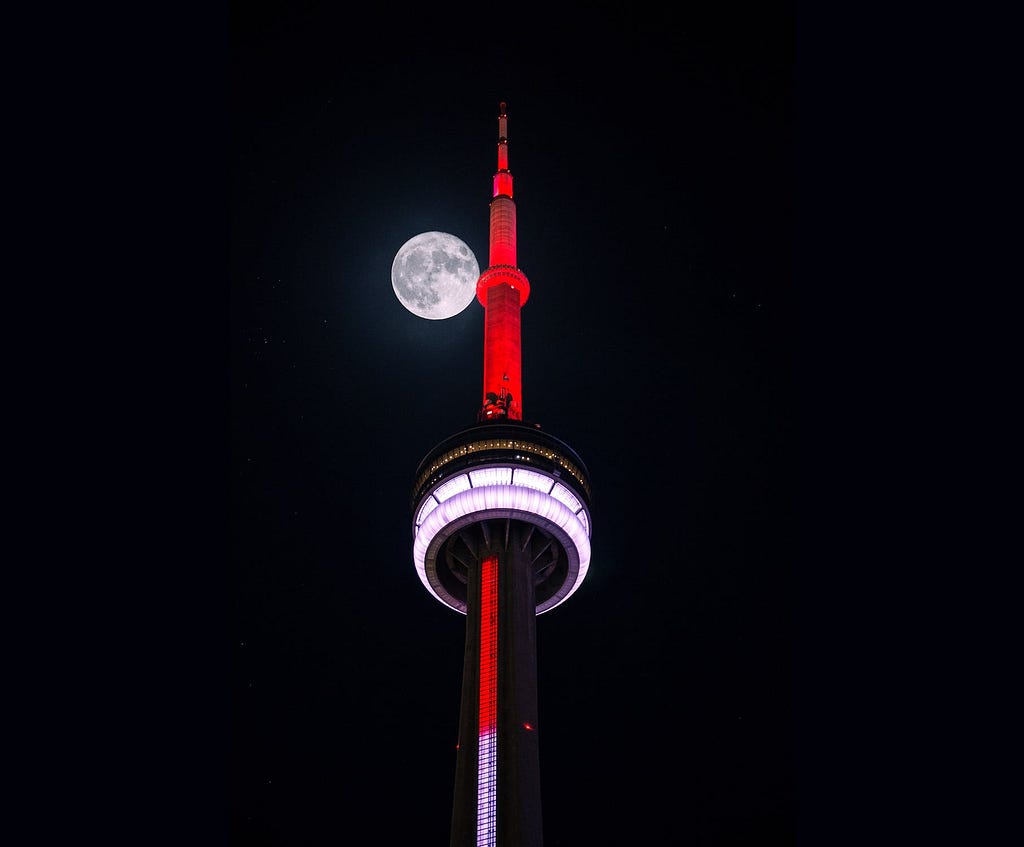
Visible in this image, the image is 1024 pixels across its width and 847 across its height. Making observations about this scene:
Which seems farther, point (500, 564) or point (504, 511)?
point (500, 564)

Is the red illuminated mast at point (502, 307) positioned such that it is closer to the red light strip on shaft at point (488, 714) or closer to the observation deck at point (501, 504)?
the observation deck at point (501, 504)

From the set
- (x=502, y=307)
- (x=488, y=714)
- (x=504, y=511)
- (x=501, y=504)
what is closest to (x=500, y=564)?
(x=504, y=511)

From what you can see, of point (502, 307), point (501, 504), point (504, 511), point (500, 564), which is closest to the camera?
point (501, 504)

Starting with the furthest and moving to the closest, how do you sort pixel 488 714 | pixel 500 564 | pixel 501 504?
pixel 500 564 → pixel 501 504 → pixel 488 714

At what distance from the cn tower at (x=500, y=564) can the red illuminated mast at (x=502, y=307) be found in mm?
154

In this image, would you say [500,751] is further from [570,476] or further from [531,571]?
[570,476]

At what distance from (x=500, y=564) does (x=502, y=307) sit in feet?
67.0

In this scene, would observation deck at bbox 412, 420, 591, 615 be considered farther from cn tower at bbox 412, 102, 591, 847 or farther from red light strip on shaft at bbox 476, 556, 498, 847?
red light strip on shaft at bbox 476, 556, 498, 847

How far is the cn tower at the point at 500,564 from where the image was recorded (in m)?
55.9

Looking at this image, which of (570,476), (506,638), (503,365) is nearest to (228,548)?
(506,638)

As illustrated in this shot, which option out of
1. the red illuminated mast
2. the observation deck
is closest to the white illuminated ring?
the observation deck

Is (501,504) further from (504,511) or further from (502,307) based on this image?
(502,307)

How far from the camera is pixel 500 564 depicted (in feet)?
214

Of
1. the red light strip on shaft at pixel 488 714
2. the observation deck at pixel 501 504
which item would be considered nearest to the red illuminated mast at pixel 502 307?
the observation deck at pixel 501 504
